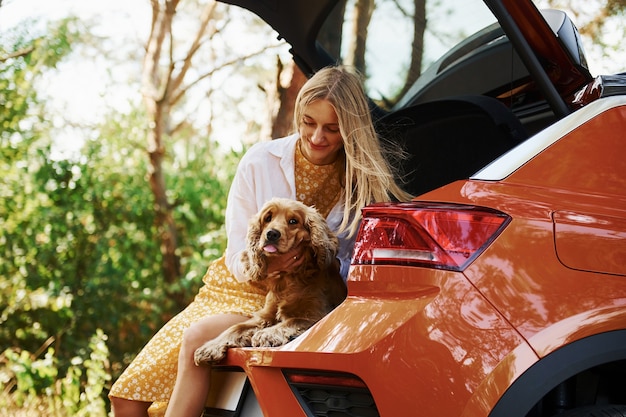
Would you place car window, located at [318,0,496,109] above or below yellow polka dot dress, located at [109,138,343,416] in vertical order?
above

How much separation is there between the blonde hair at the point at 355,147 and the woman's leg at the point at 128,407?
3.61 ft

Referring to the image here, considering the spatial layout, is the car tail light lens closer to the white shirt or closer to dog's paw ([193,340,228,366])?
dog's paw ([193,340,228,366])

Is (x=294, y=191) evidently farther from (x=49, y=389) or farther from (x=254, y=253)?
(x=49, y=389)

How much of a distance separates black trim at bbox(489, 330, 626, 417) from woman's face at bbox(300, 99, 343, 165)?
5.37 ft

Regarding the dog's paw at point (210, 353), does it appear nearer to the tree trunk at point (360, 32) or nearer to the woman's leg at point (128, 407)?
the woman's leg at point (128, 407)

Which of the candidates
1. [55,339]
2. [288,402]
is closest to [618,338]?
[288,402]

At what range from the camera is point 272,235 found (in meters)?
3.05

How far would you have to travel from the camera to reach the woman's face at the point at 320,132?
11.2 ft

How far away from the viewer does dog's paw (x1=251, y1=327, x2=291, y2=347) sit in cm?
268

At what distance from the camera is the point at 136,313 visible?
945 cm

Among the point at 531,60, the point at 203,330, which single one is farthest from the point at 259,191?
the point at 531,60

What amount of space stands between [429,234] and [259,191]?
141 centimetres

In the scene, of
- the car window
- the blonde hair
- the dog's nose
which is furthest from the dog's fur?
the car window

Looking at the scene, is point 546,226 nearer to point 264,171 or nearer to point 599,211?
point 599,211
